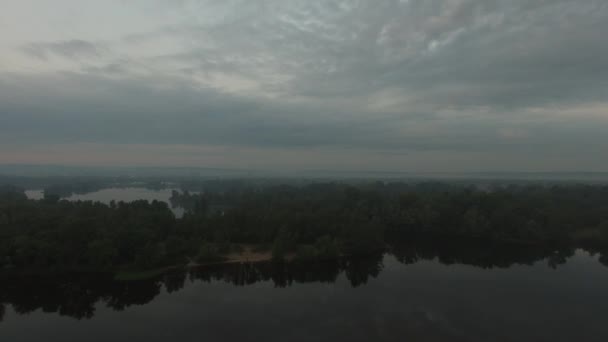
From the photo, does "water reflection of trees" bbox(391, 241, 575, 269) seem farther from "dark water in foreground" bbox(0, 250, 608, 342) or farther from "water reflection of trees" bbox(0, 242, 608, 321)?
"dark water in foreground" bbox(0, 250, 608, 342)

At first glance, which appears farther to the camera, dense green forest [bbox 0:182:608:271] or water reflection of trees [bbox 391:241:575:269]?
water reflection of trees [bbox 391:241:575:269]

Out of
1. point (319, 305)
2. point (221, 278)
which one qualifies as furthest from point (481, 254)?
point (221, 278)

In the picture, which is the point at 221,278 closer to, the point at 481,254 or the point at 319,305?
the point at 319,305

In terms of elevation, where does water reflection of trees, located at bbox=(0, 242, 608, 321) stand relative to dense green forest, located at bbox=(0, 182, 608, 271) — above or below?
below

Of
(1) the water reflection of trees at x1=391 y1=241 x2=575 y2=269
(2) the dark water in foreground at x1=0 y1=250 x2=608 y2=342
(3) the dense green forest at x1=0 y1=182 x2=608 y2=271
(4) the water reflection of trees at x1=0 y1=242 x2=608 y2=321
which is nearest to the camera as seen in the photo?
(2) the dark water in foreground at x1=0 y1=250 x2=608 y2=342

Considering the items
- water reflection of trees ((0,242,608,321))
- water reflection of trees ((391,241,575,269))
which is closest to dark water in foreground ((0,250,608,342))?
water reflection of trees ((0,242,608,321))

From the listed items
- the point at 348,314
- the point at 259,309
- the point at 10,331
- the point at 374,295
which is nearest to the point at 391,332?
the point at 348,314
